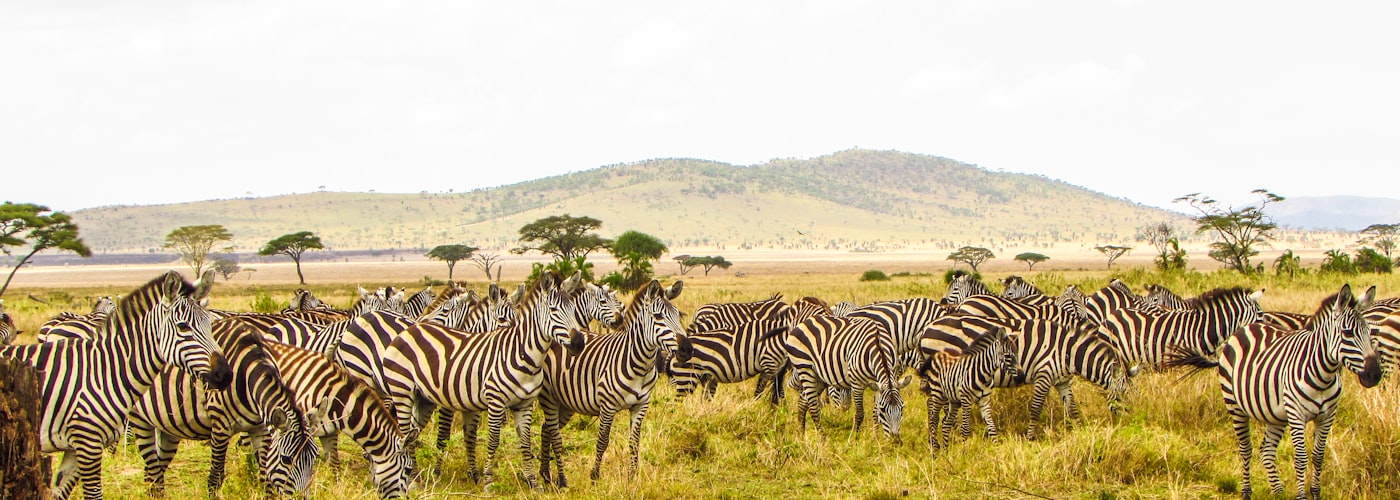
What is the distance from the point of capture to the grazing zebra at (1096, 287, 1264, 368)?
413 inches

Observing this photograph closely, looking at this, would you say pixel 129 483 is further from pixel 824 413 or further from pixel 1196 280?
pixel 1196 280

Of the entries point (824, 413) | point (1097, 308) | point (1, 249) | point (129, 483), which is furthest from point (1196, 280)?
point (1, 249)

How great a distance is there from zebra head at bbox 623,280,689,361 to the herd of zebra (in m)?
0.04

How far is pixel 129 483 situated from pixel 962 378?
6.78 metres

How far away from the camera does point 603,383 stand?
309 inches

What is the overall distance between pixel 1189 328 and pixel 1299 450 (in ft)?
13.9

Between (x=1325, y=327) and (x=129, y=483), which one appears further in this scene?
(x=129, y=483)

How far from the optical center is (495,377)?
25.4 feet

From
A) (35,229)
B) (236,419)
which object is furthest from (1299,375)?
(35,229)

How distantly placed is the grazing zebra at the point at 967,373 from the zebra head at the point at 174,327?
5669 millimetres

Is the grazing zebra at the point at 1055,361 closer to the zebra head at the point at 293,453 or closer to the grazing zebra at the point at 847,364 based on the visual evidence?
the grazing zebra at the point at 847,364

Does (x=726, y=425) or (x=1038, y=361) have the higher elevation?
(x=1038, y=361)

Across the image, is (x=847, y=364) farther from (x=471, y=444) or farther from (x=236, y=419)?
(x=236, y=419)

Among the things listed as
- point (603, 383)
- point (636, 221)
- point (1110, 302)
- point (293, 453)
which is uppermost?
point (636, 221)
